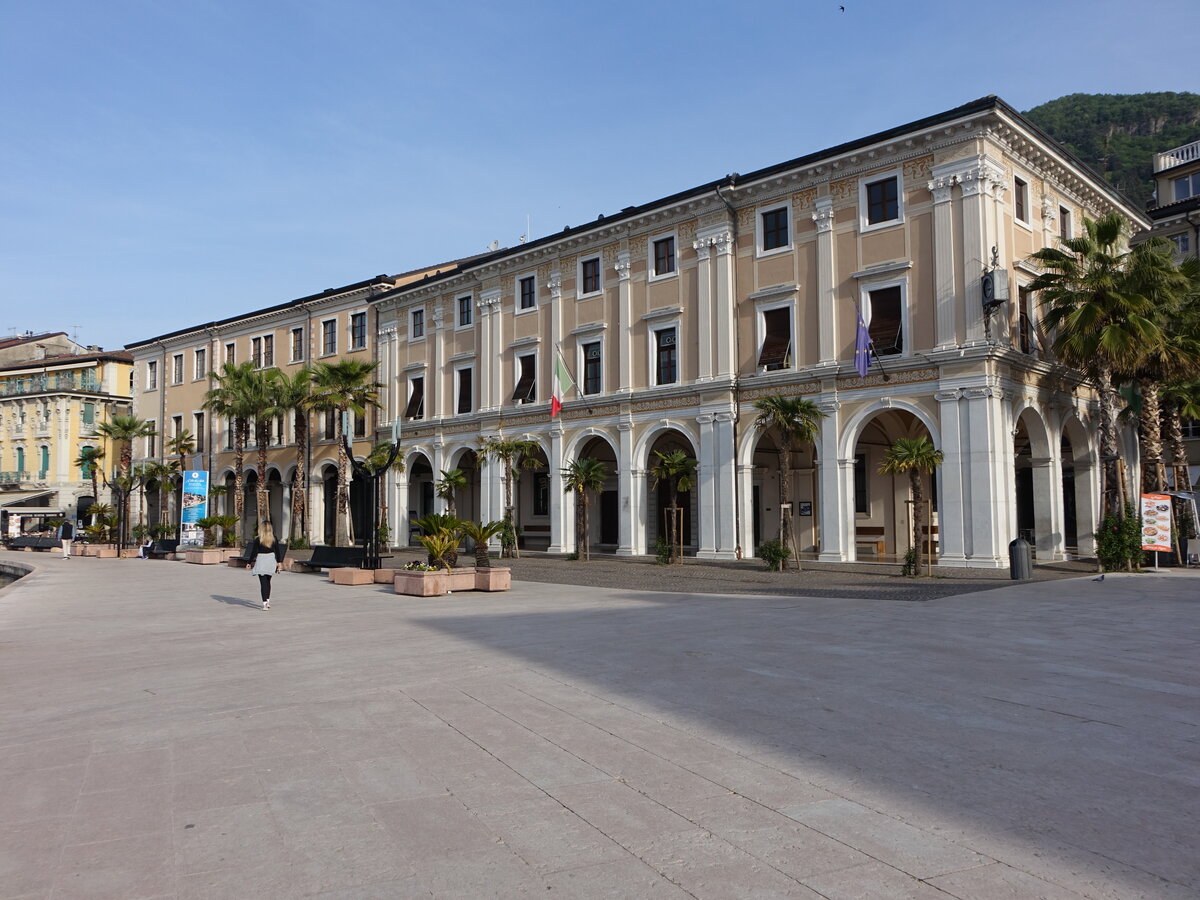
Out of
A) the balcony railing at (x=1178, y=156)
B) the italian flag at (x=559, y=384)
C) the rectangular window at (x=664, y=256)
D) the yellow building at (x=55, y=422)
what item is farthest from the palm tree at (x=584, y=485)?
the yellow building at (x=55, y=422)

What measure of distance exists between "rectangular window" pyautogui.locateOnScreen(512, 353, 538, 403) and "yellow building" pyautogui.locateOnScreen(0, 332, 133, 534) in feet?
140

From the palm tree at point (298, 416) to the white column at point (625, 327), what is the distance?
15262 millimetres

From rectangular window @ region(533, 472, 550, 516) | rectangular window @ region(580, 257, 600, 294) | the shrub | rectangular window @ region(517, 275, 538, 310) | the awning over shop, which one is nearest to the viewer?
the shrub

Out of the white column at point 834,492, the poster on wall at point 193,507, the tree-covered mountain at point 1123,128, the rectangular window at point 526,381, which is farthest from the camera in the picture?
the tree-covered mountain at point 1123,128

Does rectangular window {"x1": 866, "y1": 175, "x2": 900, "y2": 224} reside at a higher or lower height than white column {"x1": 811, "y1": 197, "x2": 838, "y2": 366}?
higher

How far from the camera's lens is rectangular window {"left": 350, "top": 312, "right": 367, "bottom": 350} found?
45281 mm

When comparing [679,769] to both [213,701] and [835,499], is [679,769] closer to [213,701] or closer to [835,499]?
[213,701]

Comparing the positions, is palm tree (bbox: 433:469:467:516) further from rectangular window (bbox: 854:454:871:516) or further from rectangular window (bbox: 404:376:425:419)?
rectangular window (bbox: 854:454:871:516)

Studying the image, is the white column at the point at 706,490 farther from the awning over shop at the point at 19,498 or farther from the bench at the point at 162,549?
the awning over shop at the point at 19,498

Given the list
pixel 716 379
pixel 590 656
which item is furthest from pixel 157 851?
pixel 716 379

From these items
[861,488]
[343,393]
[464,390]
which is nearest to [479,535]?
Result: [861,488]

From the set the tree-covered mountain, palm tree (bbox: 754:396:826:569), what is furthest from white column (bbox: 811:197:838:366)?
the tree-covered mountain

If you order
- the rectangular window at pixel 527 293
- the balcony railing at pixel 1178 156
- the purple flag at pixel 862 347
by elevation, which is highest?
the balcony railing at pixel 1178 156

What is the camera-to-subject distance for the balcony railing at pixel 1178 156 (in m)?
40.2
